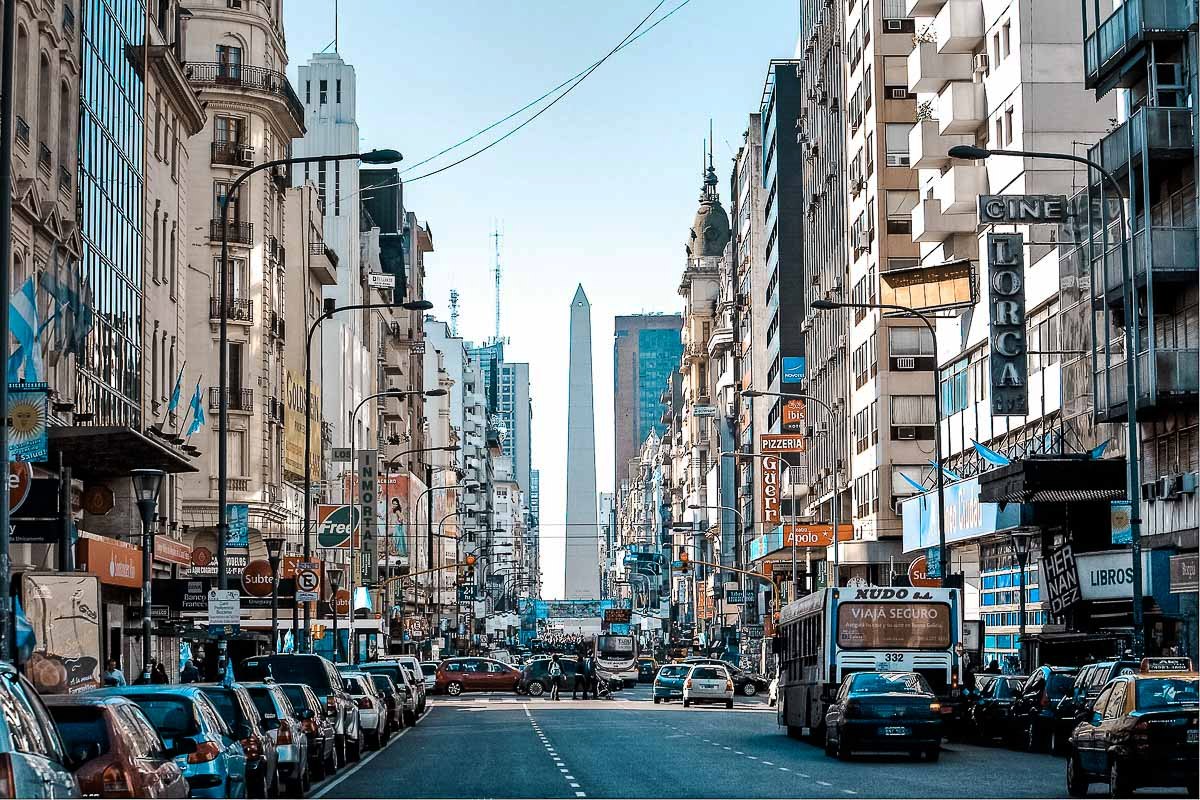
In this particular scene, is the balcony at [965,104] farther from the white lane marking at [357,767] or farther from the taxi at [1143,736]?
the taxi at [1143,736]

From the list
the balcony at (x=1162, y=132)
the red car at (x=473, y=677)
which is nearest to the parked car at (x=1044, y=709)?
the balcony at (x=1162, y=132)

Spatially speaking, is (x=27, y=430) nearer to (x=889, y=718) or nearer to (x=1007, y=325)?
(x=889, y=718)

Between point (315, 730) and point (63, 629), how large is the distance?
4.65 meters

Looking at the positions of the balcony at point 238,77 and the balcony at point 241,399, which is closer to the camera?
the balcony at point 241,399

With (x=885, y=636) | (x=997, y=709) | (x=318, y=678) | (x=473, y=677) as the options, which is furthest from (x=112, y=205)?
(x=473, y=677)

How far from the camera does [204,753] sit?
694 inches

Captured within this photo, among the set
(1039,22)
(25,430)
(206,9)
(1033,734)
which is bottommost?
(1033,734)

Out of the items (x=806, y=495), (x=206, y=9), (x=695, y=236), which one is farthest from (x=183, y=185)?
(x=695, y=236)

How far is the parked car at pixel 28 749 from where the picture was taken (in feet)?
33.5

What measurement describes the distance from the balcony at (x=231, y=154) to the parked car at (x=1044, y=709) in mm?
46990

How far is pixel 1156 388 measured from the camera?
1684 inches

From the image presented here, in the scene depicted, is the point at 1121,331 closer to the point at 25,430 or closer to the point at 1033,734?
the point at 1033,734

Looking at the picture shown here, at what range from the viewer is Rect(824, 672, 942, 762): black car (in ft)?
103

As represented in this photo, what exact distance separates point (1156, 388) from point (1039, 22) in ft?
60.7
